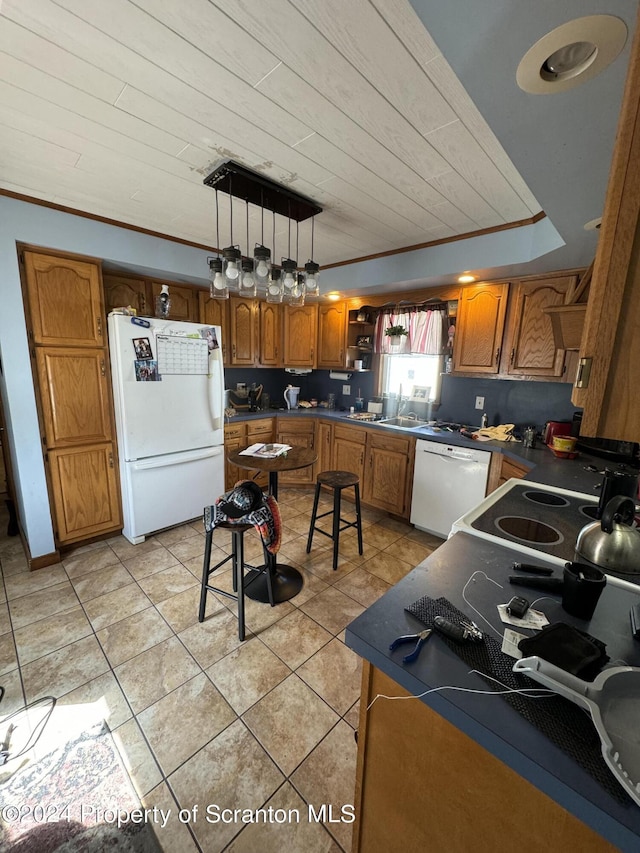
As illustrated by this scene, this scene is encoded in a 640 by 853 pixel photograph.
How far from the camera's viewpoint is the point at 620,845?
1.65 ft

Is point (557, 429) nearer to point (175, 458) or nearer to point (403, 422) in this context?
point (403, 422)

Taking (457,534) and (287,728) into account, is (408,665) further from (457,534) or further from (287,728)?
(287,728)

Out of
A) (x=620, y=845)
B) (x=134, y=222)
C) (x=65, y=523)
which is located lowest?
(x=65, y=523)

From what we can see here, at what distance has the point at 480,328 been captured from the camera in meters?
2.91

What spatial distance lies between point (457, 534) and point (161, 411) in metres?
2.46

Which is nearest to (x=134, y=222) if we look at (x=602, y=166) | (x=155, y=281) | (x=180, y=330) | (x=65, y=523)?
(x=155, y=281)

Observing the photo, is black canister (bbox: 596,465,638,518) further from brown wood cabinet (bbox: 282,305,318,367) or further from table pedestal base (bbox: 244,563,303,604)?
brown wood cabinet (bbox: 282,305,318,367)

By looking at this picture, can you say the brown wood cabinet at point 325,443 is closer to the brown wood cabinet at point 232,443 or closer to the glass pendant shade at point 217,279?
the brown wood cabinet at point 232,443

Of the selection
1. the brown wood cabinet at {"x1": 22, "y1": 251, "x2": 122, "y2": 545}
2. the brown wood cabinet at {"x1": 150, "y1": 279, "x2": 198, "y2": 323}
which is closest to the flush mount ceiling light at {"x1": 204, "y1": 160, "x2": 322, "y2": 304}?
the brown wood cabinet at {"x1": 150, "y1": 279, "x2": 198, "y2": 323}

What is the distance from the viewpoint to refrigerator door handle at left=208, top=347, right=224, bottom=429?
10.2ft

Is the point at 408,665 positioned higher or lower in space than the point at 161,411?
lower

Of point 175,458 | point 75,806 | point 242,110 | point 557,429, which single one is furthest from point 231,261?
point 557,429

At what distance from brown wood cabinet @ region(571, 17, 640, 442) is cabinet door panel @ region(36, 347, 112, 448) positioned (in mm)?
3016

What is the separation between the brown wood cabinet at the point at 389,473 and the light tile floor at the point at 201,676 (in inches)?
23.9
